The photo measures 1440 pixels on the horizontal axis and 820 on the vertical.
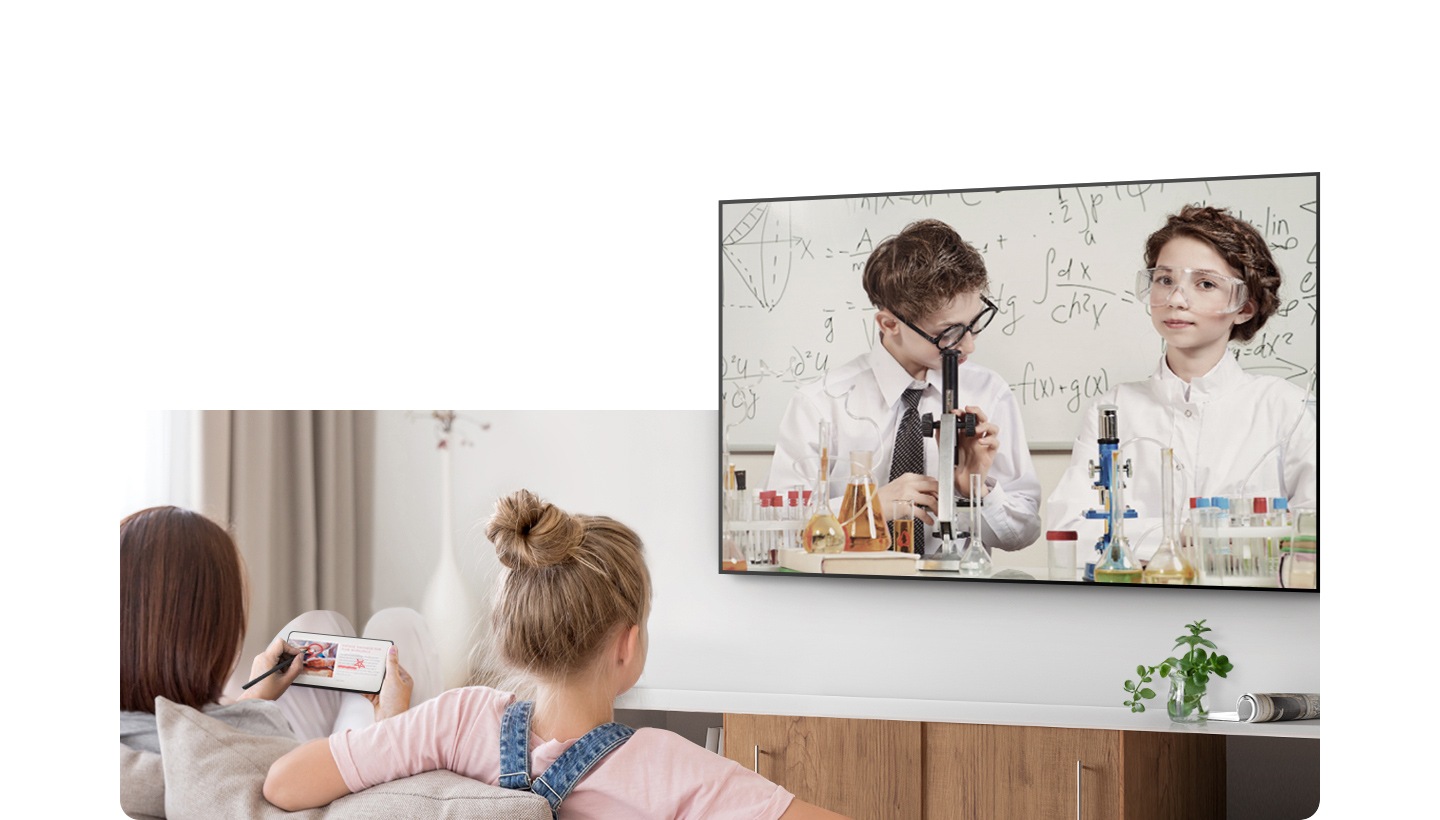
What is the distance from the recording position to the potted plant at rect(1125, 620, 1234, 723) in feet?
7.79

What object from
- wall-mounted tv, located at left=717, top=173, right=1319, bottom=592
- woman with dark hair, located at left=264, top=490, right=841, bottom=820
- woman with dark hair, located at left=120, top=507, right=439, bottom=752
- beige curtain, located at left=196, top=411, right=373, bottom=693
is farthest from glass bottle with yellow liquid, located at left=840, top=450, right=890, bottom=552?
beige curtain, located at left=196, top=411, right=373, bottom=693

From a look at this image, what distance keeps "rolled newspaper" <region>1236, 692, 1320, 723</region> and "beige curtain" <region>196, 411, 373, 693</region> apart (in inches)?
71.0

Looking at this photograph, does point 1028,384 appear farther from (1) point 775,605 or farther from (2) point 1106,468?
(1) point 775,605

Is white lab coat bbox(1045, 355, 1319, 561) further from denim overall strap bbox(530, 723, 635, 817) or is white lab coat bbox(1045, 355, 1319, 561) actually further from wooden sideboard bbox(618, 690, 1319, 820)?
denim overall strap bbox(530, 723, 635, 817)

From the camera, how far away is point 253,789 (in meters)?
2.30

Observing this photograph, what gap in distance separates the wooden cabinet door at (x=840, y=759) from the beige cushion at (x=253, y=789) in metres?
0.58

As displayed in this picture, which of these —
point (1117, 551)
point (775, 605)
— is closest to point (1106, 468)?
point (1117, 551)

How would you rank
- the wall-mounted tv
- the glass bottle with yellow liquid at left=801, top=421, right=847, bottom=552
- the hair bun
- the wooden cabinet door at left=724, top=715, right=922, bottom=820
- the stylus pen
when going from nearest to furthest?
1. the hair bun
2. the wall-mounted tv
3. the wooden cabinet door at left=724, top=715, right=922, bottom=820
4. the glass bottle with yellow liquid at left=801, top=421, right=847, bottom=552
5. the stylus pen

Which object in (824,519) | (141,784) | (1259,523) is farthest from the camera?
(141,784)

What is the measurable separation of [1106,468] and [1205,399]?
21cm

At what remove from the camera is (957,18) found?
2.50 m

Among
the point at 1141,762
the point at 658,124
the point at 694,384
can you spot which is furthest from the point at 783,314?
the point at 1141,762

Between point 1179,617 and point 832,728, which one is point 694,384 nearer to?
point 832,728

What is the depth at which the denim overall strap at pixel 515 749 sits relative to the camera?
84.4 inches
